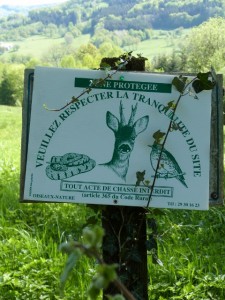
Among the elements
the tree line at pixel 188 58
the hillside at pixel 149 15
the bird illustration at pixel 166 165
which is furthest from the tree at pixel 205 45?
the hillside at pixel 149 15

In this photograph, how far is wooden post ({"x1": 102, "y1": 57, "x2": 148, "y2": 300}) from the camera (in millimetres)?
2570

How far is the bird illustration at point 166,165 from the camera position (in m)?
2.44

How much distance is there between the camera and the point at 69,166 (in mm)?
2434

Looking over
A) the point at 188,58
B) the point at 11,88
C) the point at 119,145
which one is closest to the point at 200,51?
the point at 188,58

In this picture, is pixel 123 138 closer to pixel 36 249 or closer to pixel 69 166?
pixel 69 166

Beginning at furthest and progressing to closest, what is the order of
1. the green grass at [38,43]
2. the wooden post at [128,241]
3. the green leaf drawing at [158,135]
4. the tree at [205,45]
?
the green grass at [38,43]
the tree at [205,45]
the wooden post at [128,241]
the green leaf drawing at [158,135]

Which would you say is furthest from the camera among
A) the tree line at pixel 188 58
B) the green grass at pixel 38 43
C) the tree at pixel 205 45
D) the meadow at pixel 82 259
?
the green grass at pixel 38 43

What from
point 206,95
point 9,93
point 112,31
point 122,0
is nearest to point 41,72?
point 206,95

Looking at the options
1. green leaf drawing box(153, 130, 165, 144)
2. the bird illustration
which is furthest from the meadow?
green leaf drawing box(153, 130, 165, 144)

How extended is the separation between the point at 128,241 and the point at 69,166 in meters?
0.42

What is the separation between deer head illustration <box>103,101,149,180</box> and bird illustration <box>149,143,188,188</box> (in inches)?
3.5

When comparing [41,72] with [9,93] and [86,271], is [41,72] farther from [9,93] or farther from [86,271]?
[9,93]

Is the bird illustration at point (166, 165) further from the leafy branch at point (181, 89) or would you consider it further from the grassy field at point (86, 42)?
the grassy field at point (86, 42)

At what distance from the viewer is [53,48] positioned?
431ft
